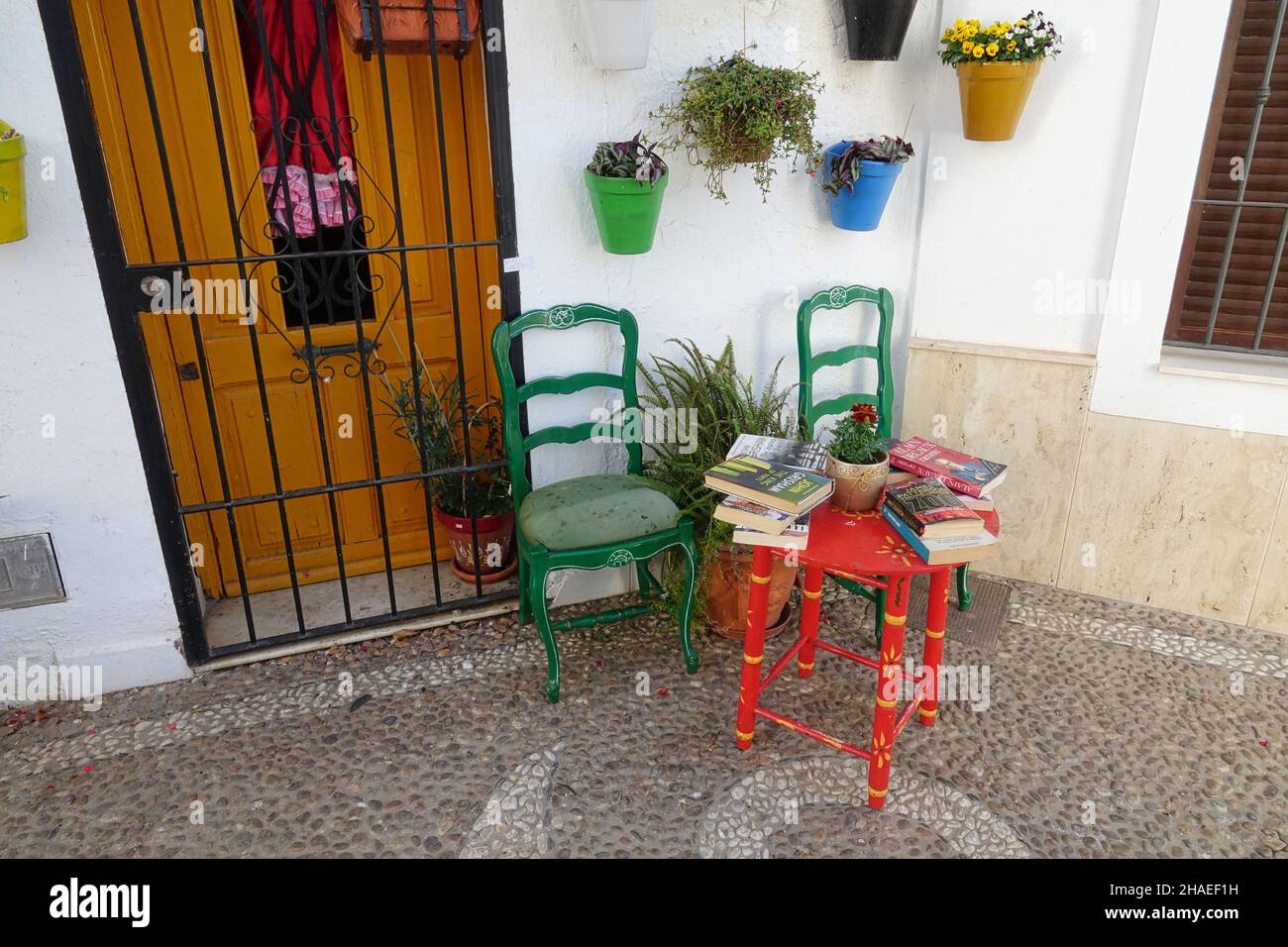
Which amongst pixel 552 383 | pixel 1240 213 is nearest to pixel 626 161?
pixel 552 383

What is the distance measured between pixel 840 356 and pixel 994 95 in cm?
100

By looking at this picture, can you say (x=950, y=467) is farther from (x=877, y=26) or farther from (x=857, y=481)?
(x=877, y=26)

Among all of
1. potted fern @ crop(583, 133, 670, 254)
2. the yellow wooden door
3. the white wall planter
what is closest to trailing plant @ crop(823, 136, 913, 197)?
potted fern @ crop(583, 133, 670, 254)

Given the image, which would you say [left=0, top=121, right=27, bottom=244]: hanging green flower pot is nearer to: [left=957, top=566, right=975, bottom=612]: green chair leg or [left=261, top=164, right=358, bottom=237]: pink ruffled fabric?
[left=261, top=164, right=358, bottom=237]: pink ruffled fabric

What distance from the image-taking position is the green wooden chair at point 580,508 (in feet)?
9.49

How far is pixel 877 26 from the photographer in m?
3.09

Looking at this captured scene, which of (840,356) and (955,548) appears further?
(840,356)

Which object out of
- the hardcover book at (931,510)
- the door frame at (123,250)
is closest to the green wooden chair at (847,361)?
the hardcover book at (931,510)

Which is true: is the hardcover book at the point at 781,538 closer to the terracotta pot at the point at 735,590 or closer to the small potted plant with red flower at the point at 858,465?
the small potted plant with red flower at the point at 858,465

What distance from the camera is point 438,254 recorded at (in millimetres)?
3369

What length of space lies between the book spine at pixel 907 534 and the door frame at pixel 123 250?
53.1 inches

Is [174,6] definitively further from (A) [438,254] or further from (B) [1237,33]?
(B) [1237,33]

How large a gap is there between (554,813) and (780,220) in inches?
86.4

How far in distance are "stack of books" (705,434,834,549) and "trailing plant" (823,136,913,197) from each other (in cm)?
106
